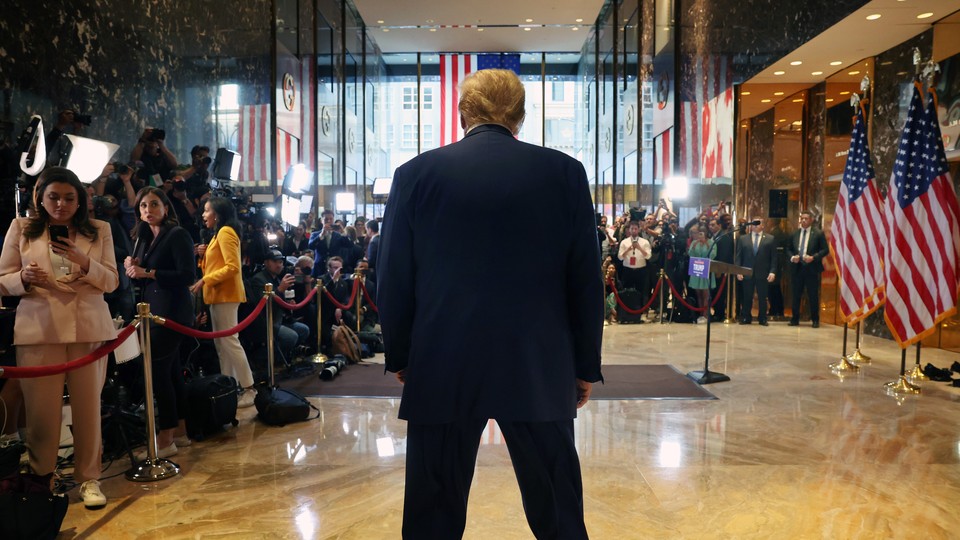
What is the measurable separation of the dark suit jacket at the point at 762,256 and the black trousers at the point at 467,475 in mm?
10896

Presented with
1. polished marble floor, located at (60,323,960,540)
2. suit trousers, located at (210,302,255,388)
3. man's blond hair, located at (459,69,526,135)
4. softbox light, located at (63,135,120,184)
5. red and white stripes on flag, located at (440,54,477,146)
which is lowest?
polished marble floor, located at (60,323,960,540)

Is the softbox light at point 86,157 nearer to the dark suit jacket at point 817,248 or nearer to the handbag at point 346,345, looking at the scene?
the handbag at point 346,345

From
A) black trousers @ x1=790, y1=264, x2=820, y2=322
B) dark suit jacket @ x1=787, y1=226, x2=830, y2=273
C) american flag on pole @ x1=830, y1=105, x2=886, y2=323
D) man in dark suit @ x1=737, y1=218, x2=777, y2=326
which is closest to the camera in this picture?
american flag on pole @ x1=830, y1=105, x2=886, y2=323

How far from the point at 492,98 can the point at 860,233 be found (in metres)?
6.56

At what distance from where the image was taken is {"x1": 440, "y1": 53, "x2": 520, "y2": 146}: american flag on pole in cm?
2178

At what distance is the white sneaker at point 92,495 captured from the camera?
354 centimetres

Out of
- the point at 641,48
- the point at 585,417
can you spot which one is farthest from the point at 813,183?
the point at 585,417

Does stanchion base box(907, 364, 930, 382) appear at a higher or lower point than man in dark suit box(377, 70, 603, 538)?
lower

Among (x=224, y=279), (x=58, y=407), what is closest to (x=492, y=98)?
(x=58, y=407)

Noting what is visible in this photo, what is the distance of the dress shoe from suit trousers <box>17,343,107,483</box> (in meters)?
7.26

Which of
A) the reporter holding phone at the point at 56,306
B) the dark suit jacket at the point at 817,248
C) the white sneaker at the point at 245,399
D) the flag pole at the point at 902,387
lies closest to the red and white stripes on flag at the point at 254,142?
the white sneaker at the point at 245,399

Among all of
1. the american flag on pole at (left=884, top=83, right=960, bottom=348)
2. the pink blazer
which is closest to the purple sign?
the american flag on pole at (left=884, top=83, right=960, bottom=348)

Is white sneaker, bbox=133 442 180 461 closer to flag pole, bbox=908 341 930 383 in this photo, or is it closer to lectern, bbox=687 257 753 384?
lectern, bbox=687 257 753 384

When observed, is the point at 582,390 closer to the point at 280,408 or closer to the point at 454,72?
the point at 280,408
